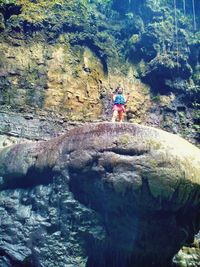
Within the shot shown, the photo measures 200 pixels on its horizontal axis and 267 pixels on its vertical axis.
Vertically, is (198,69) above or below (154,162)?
above

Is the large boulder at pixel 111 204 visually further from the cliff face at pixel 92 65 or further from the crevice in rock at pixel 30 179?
the cliff face at pixel 92 65

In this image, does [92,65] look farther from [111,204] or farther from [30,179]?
[111,204]

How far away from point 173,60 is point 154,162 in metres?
11.1

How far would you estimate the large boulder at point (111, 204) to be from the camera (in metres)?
8.81

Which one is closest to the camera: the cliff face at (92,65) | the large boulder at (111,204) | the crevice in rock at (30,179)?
the large boulder at (111,204)

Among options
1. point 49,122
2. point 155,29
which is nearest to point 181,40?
point 155,29

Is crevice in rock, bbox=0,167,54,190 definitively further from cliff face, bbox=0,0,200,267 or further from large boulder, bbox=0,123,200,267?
cliff face, bbox=0,0,200,267

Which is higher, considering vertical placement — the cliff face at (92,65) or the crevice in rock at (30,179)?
the cliff face at (92,65)

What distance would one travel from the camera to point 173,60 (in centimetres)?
1861

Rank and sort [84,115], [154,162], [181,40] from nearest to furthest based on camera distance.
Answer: [154,162] < [84,115] < [181,40]

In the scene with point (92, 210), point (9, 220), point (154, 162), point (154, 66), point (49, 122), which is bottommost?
point (9, 220)

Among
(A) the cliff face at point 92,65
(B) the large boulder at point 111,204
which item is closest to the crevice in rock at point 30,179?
(B) the large boulder at point 111,204

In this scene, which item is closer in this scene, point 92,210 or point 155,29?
point 92,210

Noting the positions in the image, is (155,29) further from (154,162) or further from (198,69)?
(154,162)
